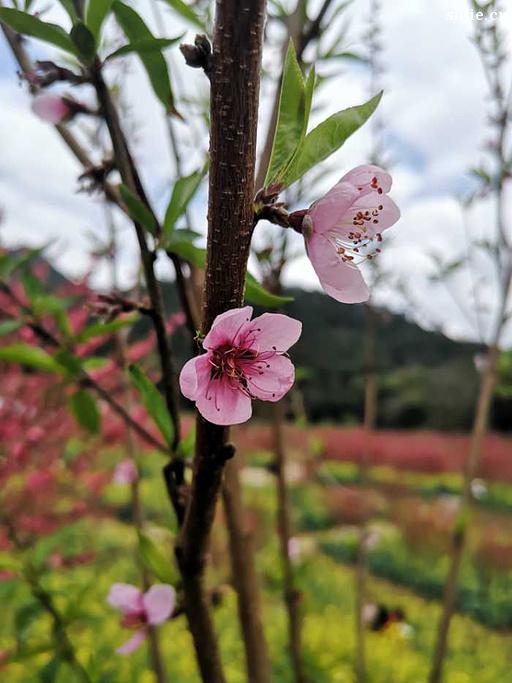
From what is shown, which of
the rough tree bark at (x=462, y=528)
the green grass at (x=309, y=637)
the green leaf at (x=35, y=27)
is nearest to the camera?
the green leaf at (x=35, y=27)

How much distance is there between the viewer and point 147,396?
1.39 feet

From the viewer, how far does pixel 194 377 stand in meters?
0.32

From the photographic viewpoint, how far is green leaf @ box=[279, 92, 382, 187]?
12.3 inches

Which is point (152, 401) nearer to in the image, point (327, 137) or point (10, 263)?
point (327, 137)

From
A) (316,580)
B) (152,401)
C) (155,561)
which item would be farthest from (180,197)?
(316,580)

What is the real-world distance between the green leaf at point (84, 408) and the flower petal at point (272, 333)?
0.39 m

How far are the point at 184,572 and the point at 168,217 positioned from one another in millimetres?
226

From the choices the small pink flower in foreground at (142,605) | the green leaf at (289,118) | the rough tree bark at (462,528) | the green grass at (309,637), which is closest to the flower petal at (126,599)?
the small pink flower in foreground at (142,605)

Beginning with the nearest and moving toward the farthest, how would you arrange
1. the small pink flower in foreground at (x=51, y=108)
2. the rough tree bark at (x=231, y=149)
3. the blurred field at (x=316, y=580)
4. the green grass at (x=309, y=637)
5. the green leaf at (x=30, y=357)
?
1. the rough tree bark at (x=231, y=149)
2. the small pink flower in foreground at (x=51, y=108)
3. the green leaf at (x=30, y=357)
4. the blurred field at (x=316, y=580)
5. the green grass at (x=309, y=637)

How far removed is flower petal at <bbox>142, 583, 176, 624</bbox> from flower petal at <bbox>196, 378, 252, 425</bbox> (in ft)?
0.63

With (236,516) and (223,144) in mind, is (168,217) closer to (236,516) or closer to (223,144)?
(223,144)

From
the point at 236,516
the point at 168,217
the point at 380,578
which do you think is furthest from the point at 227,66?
the point at 380,578

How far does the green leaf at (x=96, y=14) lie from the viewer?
0.39 m

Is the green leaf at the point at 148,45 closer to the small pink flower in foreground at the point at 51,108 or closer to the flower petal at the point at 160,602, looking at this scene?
the small pink flower in foreground at the point at 51,108
